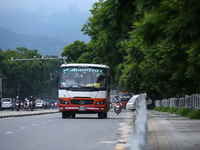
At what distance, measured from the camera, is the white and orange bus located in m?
23.6

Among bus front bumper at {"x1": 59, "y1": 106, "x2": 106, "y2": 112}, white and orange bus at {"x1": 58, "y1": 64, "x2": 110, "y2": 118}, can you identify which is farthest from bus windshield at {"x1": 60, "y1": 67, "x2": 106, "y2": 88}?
bus front bumper at {"x1": 59, "y1": 106, "x2": 106, "y2": 112}

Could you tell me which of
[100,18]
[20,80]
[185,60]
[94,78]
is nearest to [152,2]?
[100,18]

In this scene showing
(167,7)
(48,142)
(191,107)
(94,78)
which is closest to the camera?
(167,7)

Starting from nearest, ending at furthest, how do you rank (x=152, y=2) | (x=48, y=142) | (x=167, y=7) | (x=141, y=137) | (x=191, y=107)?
(x=141, y=137) → (x=152, y=2) → (x=167, y=7) → (x=48, y=142) → (x=191, y=107)

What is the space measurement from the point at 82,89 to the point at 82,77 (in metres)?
0.82

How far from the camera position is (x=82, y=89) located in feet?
77.4

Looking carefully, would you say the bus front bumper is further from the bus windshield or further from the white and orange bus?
the bus windshield

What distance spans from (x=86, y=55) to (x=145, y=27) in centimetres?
4705

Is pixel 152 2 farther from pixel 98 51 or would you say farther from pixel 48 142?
pixel 98 51

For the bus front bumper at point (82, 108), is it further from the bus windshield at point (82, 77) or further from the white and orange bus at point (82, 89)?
the bus windshield at point (82, 77)

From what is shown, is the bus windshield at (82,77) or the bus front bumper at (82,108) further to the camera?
the bus windshield at (82,77)

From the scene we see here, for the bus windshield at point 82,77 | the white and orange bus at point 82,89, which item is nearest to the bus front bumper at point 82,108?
the white and orange bus at point 82,89

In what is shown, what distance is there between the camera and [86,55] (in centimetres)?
5612

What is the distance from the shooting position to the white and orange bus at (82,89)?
23609 millimetres
